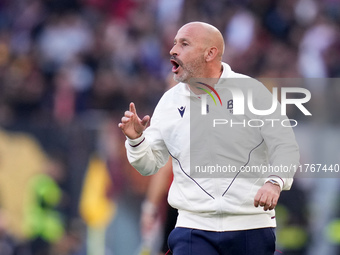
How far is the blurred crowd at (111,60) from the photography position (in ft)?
38.1

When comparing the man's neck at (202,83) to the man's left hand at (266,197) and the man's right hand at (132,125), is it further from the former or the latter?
the man's left hand at (266,197)

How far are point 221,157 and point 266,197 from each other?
603 millimetres

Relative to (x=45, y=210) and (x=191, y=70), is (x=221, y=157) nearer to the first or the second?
(x=191, y=70)

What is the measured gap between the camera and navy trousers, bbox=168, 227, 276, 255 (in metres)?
5.80

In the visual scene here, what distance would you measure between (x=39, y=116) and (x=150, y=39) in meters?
2.43

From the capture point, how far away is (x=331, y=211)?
37.1 ft

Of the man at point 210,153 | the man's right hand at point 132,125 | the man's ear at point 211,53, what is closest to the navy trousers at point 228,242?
the man at point 210,153

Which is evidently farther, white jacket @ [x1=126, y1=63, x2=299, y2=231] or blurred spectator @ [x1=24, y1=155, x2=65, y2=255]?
blurred spectator @ [x1=24, y1=155, x2=65, y2=255]

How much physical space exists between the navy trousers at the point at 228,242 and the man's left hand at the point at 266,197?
490 millimetres

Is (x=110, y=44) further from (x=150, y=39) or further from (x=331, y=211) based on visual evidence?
(x=331, y=211)

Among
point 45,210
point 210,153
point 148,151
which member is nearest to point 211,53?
point 210,153

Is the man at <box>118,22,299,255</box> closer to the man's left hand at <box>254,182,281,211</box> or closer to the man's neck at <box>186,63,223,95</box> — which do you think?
the man's neck at <box>186,63,223,95</box>

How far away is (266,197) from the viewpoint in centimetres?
535

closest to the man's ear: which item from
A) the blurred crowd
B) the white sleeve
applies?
the white sleeve
